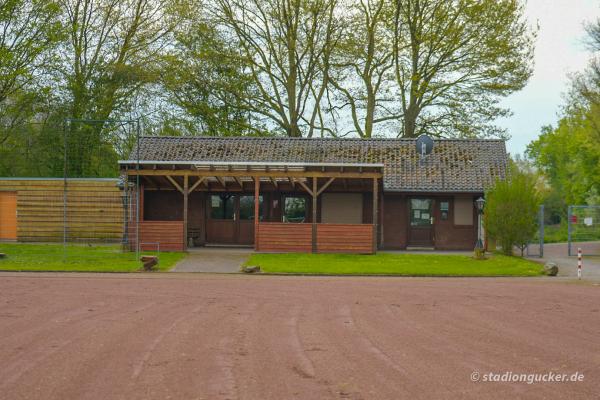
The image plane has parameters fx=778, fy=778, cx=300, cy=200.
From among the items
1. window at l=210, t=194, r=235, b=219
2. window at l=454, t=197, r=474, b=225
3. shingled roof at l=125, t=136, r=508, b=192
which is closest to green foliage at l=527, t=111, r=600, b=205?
shingled roof at l=125, t=136, r=508, b=192

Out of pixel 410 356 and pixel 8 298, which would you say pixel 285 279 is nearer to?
pixel 8 298

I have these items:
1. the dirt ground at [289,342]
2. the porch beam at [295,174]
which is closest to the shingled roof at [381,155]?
the porch beam at [295,174]

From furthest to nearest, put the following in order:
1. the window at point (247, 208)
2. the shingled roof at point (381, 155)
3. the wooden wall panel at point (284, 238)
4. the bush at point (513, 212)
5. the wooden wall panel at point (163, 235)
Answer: the window at point (247, 208), the shingled roof at point (381, 155), the wooden wall panel at point (163, 235), the wooden wall panel at point (284, 238), the bush at point (513, 212)

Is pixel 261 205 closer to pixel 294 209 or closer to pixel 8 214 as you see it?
pixel 294 209

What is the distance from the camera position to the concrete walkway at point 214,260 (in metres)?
24.5

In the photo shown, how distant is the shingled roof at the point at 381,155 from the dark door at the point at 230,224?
179 centimetres

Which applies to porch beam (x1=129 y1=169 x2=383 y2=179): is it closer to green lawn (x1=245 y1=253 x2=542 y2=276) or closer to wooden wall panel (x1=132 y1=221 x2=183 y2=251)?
wooden wall panel (x1=132 y1=221 x2=183 y2=251)

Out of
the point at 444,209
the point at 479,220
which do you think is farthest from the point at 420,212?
the point at 479,220

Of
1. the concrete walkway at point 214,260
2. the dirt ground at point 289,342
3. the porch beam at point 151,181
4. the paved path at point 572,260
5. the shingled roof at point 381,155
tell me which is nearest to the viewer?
the dirt ground at point 289,342

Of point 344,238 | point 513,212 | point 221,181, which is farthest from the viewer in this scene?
point 221,181

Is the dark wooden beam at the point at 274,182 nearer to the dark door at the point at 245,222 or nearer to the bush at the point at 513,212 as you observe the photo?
the dark door at the point at 245,222

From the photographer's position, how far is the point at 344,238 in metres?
28.6

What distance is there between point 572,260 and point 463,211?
17.4 ft

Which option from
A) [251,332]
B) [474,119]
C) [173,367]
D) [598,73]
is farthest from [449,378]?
[474,119]
